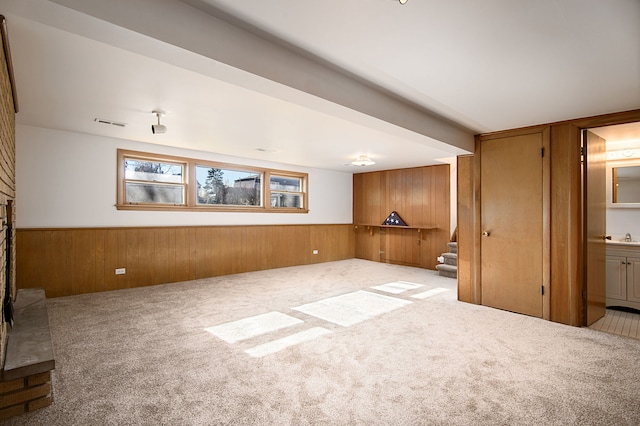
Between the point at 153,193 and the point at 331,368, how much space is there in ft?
15.1

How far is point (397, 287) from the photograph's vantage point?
539cm

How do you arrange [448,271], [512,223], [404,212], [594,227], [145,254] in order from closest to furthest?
[594,227], [512,223], [145,254], [448,271], [404,212]

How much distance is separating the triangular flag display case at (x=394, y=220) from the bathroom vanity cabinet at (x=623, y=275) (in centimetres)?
393

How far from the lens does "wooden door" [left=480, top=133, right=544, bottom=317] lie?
12.6 feet

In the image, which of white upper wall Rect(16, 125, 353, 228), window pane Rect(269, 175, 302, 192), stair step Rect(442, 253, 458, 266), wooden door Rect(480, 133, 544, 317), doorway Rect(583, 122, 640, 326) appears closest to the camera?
doorway Rect(583, 122, 640, 326)

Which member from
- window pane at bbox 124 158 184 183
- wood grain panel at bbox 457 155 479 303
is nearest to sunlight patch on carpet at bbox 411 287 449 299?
wood grain panel at bbox 457 155 479 303

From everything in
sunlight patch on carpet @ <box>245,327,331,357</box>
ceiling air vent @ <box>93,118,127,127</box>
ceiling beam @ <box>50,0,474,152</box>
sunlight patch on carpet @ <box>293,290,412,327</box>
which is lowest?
sunlight patch on carpet @ <box>293,290,412,327</box>

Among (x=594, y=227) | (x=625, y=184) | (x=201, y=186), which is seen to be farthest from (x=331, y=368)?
(x=625, y=184)

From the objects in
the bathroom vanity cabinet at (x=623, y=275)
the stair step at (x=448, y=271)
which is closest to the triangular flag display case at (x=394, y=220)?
the stair step at (x=448, y=271)

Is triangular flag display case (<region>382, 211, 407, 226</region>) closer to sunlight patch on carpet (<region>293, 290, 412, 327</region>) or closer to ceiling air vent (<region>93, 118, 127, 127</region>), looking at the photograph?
sunlight patch on carpet (<region>293, 290, 412, 327</region>)

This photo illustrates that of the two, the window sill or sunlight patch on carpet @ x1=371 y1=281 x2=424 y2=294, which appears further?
the window sill

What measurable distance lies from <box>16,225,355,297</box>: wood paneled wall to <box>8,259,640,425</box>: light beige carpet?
0.59 m

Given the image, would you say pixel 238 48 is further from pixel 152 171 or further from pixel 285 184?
pixel 285 184

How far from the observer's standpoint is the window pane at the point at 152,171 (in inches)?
212
